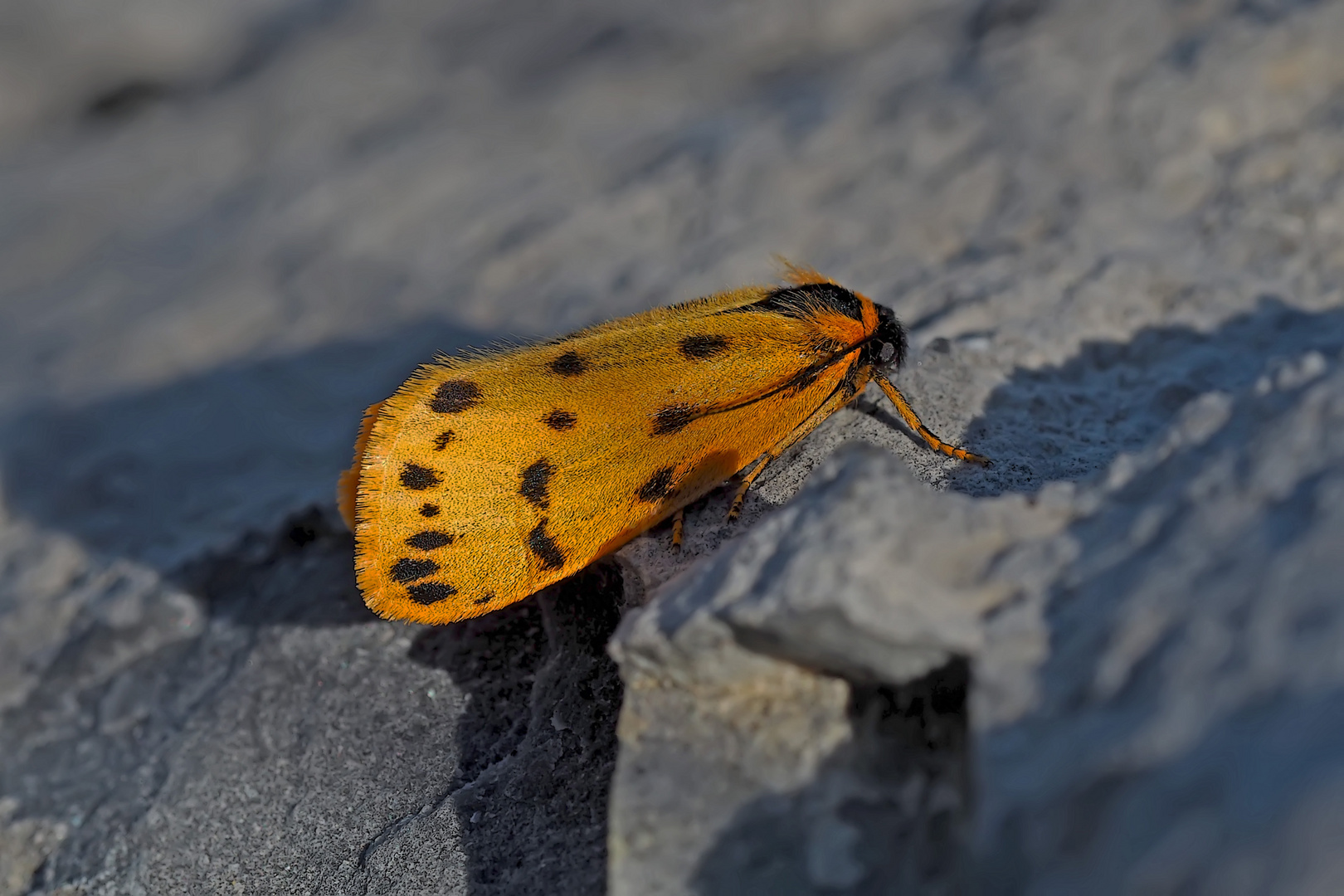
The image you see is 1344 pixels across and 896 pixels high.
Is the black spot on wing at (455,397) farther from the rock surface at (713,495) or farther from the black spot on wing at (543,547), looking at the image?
the rock surface at (713,495)

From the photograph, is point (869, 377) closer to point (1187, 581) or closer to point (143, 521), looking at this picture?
point (1187, 581)

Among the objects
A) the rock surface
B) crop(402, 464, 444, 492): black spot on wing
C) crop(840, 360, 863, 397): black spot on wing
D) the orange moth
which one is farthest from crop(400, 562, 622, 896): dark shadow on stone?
crop(840, 360, 863, 397): black spot on wing

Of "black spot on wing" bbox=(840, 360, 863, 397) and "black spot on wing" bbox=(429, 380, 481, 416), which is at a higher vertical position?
"black spot on wing" bbox=(429, 380, 481, 416)

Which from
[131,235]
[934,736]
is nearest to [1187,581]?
[934,736]

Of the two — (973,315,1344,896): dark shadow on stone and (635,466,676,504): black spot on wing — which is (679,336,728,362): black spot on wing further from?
(973,315,1344,896): dark shadow on stone

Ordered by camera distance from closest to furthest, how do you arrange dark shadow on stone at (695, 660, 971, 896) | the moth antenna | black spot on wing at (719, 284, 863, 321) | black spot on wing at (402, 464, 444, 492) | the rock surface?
the rock surface → dark shadow on stone at (695, 660, 971, 896) → black spot on wing at (402, 464, 444, 492) → black spot on wing at (719, 284, 863, 321) → the moth antenna

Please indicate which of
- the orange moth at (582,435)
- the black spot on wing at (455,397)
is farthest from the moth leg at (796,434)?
the black spot on wing at (455,397)

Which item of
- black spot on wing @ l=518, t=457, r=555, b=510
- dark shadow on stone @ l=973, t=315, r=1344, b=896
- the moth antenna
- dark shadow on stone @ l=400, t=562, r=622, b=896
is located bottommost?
dark shadow on stone @ l=973, t=315, r=1344, b=896
